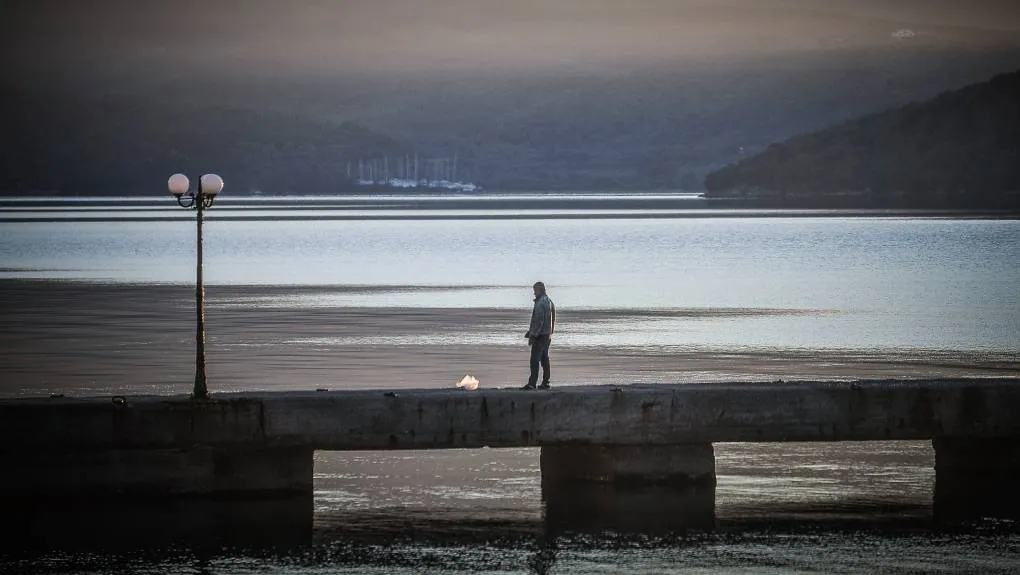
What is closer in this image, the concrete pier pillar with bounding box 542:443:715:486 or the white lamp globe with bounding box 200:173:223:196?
the concrete pier pillar with bounding box 542:443:715:486

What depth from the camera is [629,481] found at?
23.9 metres

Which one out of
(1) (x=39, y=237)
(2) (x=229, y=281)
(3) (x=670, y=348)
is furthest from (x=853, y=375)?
(1) (x=39, y=237)

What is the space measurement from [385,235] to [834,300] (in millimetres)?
104472

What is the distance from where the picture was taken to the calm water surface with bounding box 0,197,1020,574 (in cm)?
2020

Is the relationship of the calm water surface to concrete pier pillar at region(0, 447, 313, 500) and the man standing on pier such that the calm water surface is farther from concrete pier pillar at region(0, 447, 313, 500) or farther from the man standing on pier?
the man standing on pier

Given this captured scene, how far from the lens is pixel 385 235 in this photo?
17012 centimetres

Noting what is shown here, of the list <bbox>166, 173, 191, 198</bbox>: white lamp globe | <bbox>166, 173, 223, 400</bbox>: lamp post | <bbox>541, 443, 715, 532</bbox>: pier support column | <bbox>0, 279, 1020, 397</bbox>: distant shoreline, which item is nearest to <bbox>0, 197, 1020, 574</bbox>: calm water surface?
<bbox>541, 443, 715, 532</bbox>: pier support column

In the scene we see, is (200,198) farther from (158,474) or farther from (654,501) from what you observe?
(654,501)

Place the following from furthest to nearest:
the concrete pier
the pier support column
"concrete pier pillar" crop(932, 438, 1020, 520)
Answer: "concrete pier pillar" crop(932, 438, 1020, 520)
the pier support column
the concrete pier

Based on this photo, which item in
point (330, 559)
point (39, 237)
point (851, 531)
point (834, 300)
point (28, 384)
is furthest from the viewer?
point (39, 237)

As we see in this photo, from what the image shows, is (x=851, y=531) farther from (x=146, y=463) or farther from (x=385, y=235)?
(x=385, y=235)

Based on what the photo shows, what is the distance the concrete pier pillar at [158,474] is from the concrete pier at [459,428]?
14 mm

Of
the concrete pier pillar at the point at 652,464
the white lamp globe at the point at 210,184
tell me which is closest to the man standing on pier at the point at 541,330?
the concrete pier pillar at the point at 652,464

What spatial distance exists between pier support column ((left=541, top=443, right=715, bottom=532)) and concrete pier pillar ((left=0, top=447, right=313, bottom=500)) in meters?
3.79
